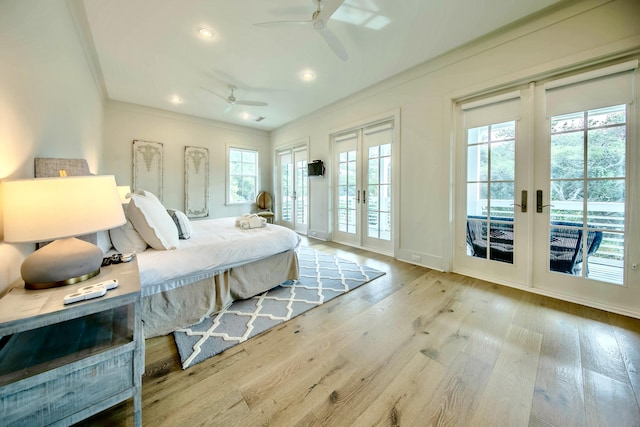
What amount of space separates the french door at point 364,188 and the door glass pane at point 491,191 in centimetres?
116

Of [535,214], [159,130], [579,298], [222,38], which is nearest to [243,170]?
[159,130]

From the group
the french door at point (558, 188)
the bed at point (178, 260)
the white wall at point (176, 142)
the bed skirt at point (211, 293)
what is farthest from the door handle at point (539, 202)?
the white wall at point (176, 142)

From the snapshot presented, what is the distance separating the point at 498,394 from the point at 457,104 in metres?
3.00

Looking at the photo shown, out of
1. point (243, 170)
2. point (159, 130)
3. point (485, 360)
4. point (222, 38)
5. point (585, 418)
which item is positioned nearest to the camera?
point (585, 418)

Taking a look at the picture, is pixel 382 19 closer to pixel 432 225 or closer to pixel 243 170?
pixel 432 225

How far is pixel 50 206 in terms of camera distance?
917mm

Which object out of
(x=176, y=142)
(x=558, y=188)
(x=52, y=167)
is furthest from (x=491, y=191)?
(x=176, y=142)

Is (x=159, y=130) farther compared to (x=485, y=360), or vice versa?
(x=159, y=130)

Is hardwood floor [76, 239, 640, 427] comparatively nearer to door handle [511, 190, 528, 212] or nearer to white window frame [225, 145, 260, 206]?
door handle [511, 190, 528, 212]

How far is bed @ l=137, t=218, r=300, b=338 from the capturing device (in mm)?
1703

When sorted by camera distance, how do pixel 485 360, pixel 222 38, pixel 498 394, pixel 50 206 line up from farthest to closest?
pixel 222 38 < pixel 485 360 < pixel 498 394 < pixel 50 206

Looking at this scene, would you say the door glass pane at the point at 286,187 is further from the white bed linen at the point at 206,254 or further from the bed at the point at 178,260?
the bed at the point at 178,260

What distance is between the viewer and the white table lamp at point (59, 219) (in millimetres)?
881

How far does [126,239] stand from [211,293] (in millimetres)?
772
